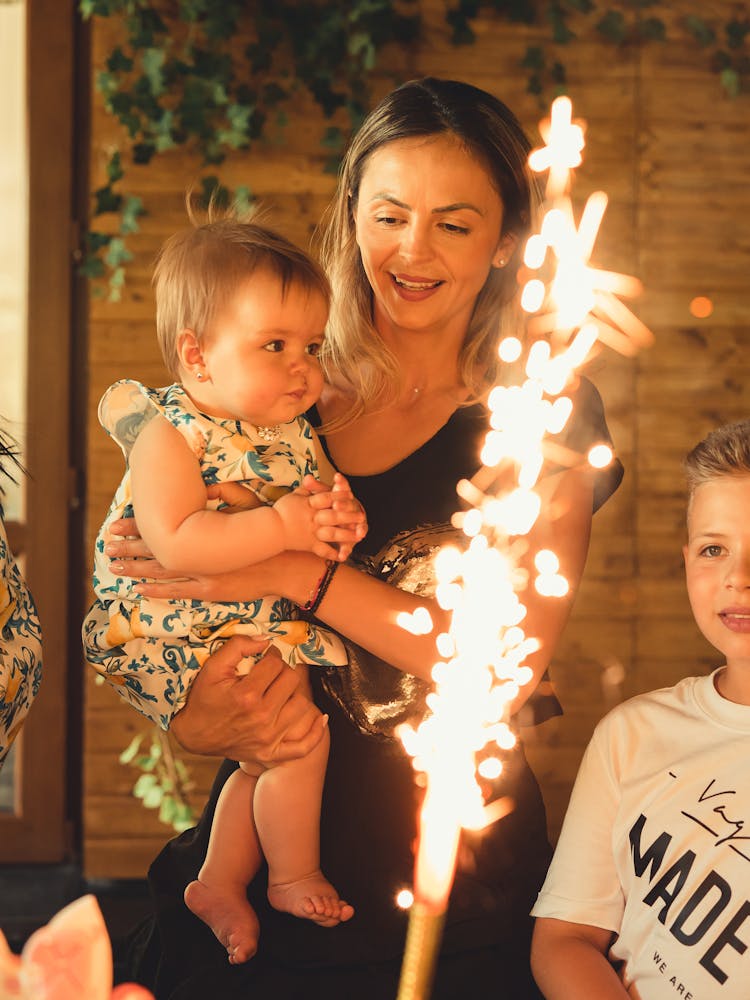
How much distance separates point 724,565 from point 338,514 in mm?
496

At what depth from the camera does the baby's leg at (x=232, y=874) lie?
1.46 m

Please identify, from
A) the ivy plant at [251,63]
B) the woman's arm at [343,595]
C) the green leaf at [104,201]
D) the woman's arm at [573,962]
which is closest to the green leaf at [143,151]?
the ivy plant at [251,63]

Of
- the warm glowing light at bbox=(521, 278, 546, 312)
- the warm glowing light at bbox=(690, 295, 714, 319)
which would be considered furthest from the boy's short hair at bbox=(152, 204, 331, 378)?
the warm glowing light at bbox=(690, 295, 714, 319)

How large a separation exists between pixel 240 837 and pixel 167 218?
6.98ft

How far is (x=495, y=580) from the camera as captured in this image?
3.30ft

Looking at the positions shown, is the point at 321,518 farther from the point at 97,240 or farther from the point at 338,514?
the point at 97,240

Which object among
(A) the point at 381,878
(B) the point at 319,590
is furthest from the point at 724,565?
(A) the point at 381,878

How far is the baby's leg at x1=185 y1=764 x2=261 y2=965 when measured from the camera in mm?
1459

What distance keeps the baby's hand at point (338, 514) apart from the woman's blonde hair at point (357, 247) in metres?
0.26

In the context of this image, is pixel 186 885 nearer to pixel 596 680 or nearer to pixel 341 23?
pixel 596 680

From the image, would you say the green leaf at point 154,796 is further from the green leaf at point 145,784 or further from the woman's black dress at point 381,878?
the woman's black dress at point 381,878

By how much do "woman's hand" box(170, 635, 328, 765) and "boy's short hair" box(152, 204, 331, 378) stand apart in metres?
0.44

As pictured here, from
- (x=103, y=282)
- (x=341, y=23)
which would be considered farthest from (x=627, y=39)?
(x=103, y=282)

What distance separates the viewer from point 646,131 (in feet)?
10.8
